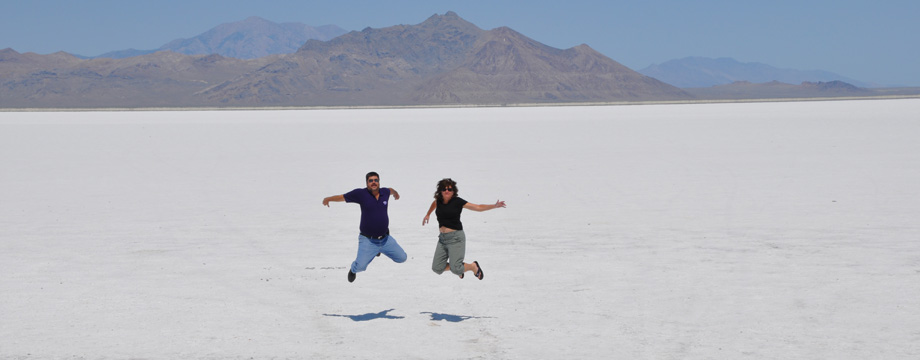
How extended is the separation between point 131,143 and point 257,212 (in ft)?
72.4

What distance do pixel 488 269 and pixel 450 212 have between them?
6.55 ft

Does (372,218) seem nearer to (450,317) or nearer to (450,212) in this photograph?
(450,212)

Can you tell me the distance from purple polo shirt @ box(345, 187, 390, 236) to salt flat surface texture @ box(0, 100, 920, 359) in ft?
2.13

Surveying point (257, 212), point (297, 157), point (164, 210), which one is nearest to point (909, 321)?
point (257, 212)

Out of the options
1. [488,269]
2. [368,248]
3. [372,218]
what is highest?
[372,218]

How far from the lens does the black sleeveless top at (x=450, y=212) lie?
7293 mm

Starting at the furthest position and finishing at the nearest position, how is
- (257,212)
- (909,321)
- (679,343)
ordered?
(257,212) → (909,321) → (679,343)

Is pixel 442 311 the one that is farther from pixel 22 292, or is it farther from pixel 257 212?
pixel 257 212

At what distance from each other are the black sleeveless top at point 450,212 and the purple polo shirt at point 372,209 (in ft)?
1.35

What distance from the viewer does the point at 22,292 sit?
824 cm

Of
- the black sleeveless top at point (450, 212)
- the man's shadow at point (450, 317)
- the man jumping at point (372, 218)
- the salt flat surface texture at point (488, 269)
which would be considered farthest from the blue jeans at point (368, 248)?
the man's shadow at point (450, 317)

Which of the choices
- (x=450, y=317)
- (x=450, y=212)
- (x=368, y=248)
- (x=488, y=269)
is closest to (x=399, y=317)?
(x=450, y=317)

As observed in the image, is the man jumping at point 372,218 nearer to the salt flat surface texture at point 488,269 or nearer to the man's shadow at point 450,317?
the salt flat surface texture at point 488,269

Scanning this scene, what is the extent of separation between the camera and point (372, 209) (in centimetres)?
738
